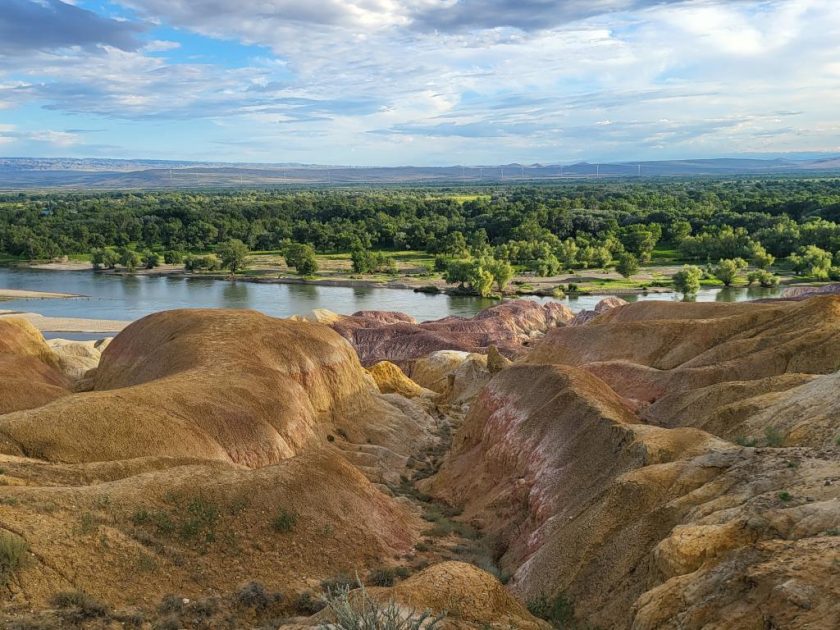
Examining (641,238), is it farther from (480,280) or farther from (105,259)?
(105,259)

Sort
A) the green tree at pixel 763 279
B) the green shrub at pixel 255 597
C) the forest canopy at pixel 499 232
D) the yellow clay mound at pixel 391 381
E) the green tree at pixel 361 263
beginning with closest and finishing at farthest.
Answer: the green shrub at pixel 255 597, the yellow clay mound at pixel 391 381, the green tree at pixel 763 279, the green tree at pixel 361 263, the forest canopy at pixel 499 232

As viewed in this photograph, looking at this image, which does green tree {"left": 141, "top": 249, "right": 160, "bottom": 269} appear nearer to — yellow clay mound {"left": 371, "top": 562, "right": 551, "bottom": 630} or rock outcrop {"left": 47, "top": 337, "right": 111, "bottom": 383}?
rock outcrop {"left": 47, "top": 337, "right": 111, "bottom": 383}

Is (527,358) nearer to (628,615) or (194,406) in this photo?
(194,406)

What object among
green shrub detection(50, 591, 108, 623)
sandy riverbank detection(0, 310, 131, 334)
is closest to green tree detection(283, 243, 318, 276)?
sandy riverbank detection(0, 310, 131, 334)

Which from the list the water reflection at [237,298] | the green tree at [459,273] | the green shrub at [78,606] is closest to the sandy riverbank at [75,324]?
the water reflection at [237,298]

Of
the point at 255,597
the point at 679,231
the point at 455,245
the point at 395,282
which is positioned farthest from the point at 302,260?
the point at 255,597

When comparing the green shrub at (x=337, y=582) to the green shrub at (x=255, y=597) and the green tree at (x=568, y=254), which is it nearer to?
the green shrub at (x=255, y=597)

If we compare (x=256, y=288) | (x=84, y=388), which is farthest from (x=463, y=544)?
(x=256, y=288)
